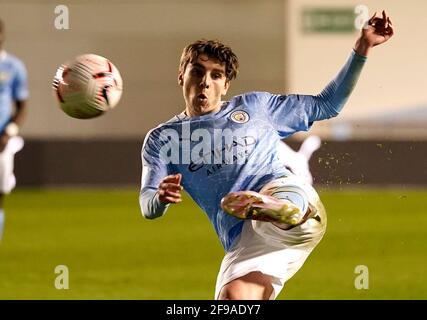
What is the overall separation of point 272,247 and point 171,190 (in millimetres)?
606

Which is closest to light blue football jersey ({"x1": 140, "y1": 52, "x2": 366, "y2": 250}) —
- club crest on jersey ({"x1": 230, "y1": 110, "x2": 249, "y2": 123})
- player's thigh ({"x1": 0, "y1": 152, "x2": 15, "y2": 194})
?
club crest on jersey ({"x1": 230, "y1": 110, "x2": 249, "y2": 123})

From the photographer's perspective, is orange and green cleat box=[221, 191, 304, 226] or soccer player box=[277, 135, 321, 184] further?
soccer player box=[277, 135, 321, 184]

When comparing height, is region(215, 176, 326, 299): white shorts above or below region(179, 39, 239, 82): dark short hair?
below

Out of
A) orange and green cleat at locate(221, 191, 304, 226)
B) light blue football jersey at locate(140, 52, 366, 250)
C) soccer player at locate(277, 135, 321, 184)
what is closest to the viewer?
orange and green cleat at locate(221, 191, 304, 226)

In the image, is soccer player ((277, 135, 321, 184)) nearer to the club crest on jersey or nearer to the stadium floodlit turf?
the club crest on jersey

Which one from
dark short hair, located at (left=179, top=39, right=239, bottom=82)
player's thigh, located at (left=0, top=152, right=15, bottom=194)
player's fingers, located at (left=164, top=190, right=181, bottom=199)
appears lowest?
player's fingers, located at (left=164, top=190, right=181, bottom=199)

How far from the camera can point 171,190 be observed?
18.2ft

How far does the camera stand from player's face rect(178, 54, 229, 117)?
6.06m

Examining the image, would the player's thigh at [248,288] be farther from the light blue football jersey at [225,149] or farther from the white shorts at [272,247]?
the light blue football jersey at [225,149]

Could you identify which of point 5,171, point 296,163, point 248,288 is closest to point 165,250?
point 5,171

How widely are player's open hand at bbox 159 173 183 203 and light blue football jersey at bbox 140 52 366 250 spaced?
0.21 meters

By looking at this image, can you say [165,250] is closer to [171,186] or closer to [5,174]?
[5,174]

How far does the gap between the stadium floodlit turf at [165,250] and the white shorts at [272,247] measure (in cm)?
325

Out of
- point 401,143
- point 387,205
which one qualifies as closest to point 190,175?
point 387,205
